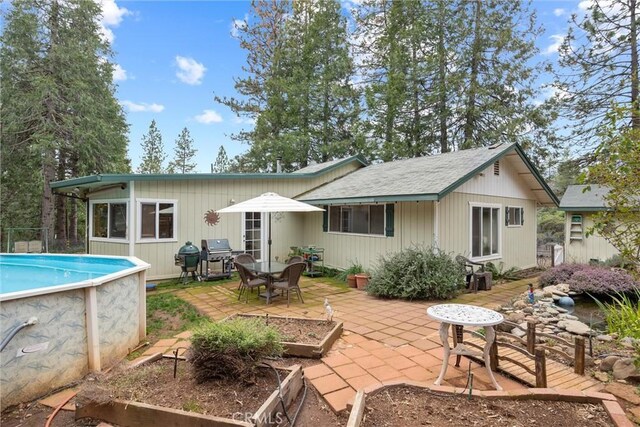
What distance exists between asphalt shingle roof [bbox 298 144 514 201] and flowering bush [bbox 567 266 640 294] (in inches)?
129

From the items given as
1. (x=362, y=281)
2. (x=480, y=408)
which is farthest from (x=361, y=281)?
(x=480, y=408)

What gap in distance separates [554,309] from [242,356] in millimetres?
5614

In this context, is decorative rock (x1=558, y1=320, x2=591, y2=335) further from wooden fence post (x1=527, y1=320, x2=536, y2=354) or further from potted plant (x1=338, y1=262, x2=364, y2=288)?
potted plant (x1=338, y1=262, x2=364, y2=288)

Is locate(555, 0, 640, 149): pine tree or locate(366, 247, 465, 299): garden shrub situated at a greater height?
locate(555, 0, 640, 149): pine tree

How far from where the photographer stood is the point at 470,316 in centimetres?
315

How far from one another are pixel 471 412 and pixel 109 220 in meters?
9.94

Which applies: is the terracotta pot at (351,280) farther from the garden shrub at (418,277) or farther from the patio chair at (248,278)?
the patio chair at (248,278)

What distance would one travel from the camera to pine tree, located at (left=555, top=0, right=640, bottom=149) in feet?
43.0

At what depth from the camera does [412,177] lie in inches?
363

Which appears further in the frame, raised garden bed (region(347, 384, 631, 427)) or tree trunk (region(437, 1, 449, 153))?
tree trunk (region(437, 1, 449, 153))

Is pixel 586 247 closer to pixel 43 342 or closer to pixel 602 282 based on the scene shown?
pixel 602 282

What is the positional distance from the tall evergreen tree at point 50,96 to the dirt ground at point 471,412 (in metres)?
16.0

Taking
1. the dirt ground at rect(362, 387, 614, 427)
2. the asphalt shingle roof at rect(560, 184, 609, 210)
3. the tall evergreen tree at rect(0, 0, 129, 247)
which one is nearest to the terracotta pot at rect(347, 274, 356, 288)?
the dirt ground at rect(362, 387, 614, 427)

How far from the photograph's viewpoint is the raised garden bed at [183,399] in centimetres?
251
